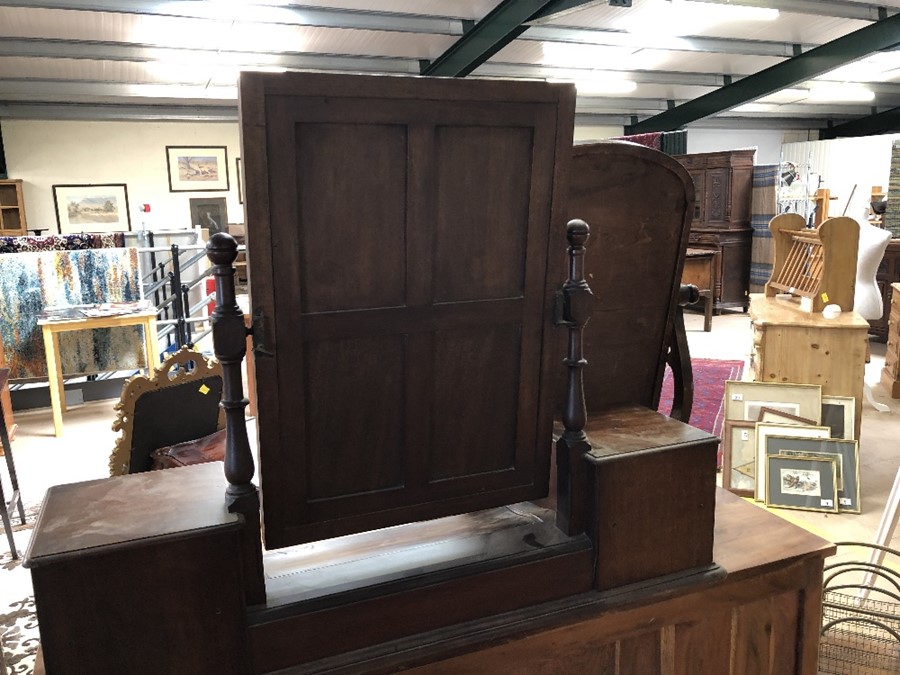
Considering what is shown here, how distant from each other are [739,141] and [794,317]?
34.4 ft

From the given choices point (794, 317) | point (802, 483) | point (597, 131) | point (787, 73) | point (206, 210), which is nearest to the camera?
point (802, 483)

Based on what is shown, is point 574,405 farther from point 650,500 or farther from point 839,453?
point 839,453

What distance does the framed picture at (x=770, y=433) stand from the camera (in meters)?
3.48

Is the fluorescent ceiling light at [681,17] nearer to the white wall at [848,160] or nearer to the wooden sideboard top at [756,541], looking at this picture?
the white wall at [848,160]

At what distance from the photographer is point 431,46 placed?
682 centimetres

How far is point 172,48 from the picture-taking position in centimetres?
646

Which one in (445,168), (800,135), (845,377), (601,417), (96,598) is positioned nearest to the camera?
(96,598)

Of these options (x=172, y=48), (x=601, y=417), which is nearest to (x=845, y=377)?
(x=601, y=417)

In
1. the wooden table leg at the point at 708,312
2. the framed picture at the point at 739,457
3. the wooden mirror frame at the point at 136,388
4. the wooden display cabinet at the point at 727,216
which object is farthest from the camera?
the wooden display cabinet at the point at 727,216

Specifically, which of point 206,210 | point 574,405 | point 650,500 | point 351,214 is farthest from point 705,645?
point 206,210

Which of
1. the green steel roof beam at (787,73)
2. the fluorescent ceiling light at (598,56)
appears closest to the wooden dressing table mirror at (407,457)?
the fluorescent ceiling light at (598,56)

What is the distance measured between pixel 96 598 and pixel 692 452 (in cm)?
101

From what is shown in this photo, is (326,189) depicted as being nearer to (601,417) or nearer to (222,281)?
(222,281)

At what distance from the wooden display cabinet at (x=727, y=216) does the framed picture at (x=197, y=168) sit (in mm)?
6347
